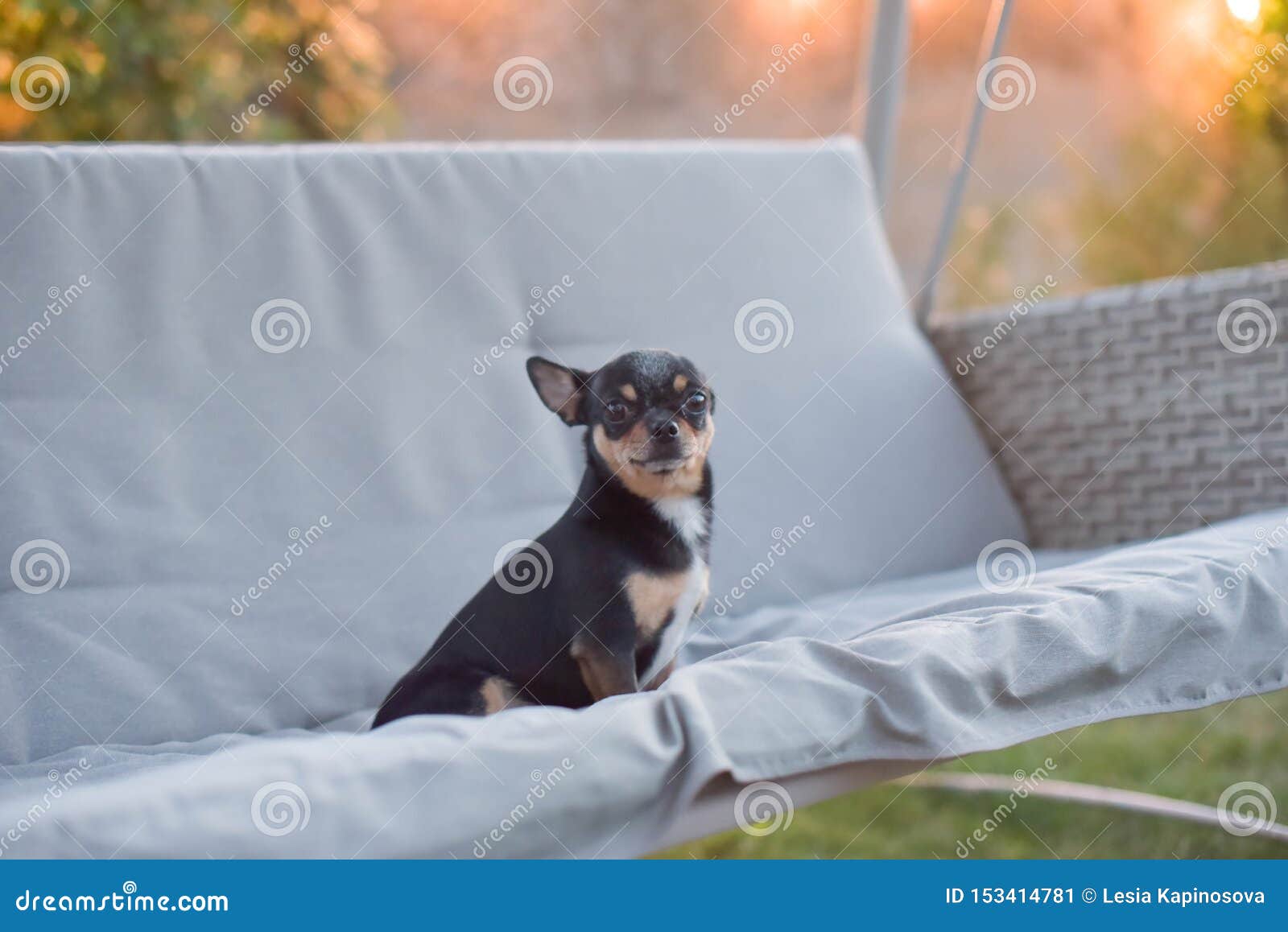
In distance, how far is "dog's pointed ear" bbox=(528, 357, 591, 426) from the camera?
38.6 inches

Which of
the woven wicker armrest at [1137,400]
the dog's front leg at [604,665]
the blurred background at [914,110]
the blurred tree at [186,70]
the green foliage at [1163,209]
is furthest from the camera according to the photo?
the green foliage at [1163,209]

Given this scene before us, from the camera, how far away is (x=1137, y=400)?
1.57 m

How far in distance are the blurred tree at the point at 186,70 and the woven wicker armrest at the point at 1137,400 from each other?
1.35m

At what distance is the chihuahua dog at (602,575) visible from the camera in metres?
0.92

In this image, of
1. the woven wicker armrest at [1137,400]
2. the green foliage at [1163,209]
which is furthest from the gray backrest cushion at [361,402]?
the green foliage at [1163,209]

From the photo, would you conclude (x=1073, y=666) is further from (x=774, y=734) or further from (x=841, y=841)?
(x=841, y=841)

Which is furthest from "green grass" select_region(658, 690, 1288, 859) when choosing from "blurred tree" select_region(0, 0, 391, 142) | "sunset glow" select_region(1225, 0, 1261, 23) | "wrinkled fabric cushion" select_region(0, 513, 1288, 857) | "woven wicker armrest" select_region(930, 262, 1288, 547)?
"blurred tree" select_region(0, 0, 391, 142)

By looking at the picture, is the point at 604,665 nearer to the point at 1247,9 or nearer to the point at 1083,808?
the point at 1083,808

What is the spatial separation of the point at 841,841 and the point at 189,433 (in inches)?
51.6

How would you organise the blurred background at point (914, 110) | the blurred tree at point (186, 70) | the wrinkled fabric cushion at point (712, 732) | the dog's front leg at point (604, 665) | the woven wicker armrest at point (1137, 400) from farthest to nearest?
the blurred tree at point (186, 70)
the blurred background at point (914, 110)
the woven wicker armrest at point (1137, 400)
the dog's front leg at point (604, 665)
the wrinkled fabric cushion at point (712, 732)

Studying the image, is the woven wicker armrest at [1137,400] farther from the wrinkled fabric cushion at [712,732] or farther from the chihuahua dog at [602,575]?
the chihuahua dog at [602,575]

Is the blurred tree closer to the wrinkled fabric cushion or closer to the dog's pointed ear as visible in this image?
the dog's pointed ear

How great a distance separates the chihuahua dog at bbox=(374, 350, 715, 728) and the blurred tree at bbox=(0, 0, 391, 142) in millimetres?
1233

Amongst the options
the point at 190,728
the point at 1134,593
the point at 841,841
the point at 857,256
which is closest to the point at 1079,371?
the point at 857,256
